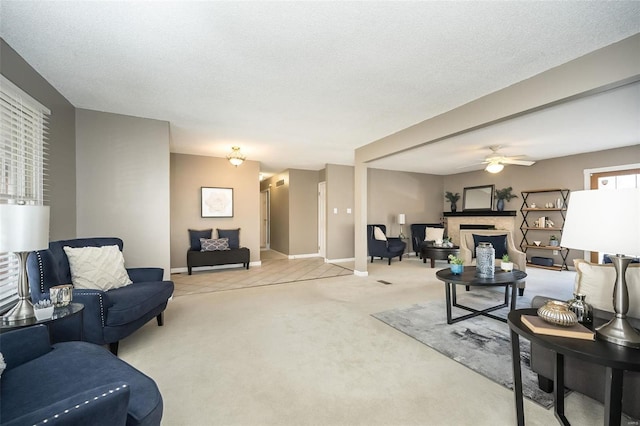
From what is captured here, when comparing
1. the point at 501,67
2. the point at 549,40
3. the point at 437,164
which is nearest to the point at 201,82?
the point at 501,67

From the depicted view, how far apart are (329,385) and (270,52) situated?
262 centimetres

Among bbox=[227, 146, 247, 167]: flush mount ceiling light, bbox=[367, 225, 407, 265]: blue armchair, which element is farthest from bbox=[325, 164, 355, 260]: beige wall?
bbox=[227, 146, 247, 167]: flush mount ceiling light

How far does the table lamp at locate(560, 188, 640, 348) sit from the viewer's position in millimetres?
1161

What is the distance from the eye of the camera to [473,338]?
2.67 metres

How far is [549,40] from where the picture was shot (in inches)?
83.8

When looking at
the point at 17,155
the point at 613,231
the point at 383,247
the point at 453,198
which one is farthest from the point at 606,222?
the point at 453,198

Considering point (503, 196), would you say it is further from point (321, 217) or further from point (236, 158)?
point (236, 158)

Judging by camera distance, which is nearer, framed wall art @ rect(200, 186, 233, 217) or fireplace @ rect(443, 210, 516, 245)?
framed wall art @ rect(200, 186, 233, 217)

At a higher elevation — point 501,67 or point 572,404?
point 501,67

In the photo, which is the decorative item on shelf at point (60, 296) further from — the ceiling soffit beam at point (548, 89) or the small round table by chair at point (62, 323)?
the ceiling soffit beam at point (548, 89)

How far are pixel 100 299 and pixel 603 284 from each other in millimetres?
3629

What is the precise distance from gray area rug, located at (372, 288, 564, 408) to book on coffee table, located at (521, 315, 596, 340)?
0.72m

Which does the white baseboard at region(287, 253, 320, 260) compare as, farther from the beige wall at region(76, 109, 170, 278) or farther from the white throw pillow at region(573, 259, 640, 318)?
the white throw pillow at region(573, 259, 640, 318)

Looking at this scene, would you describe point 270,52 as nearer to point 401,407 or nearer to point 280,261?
point 401,407
